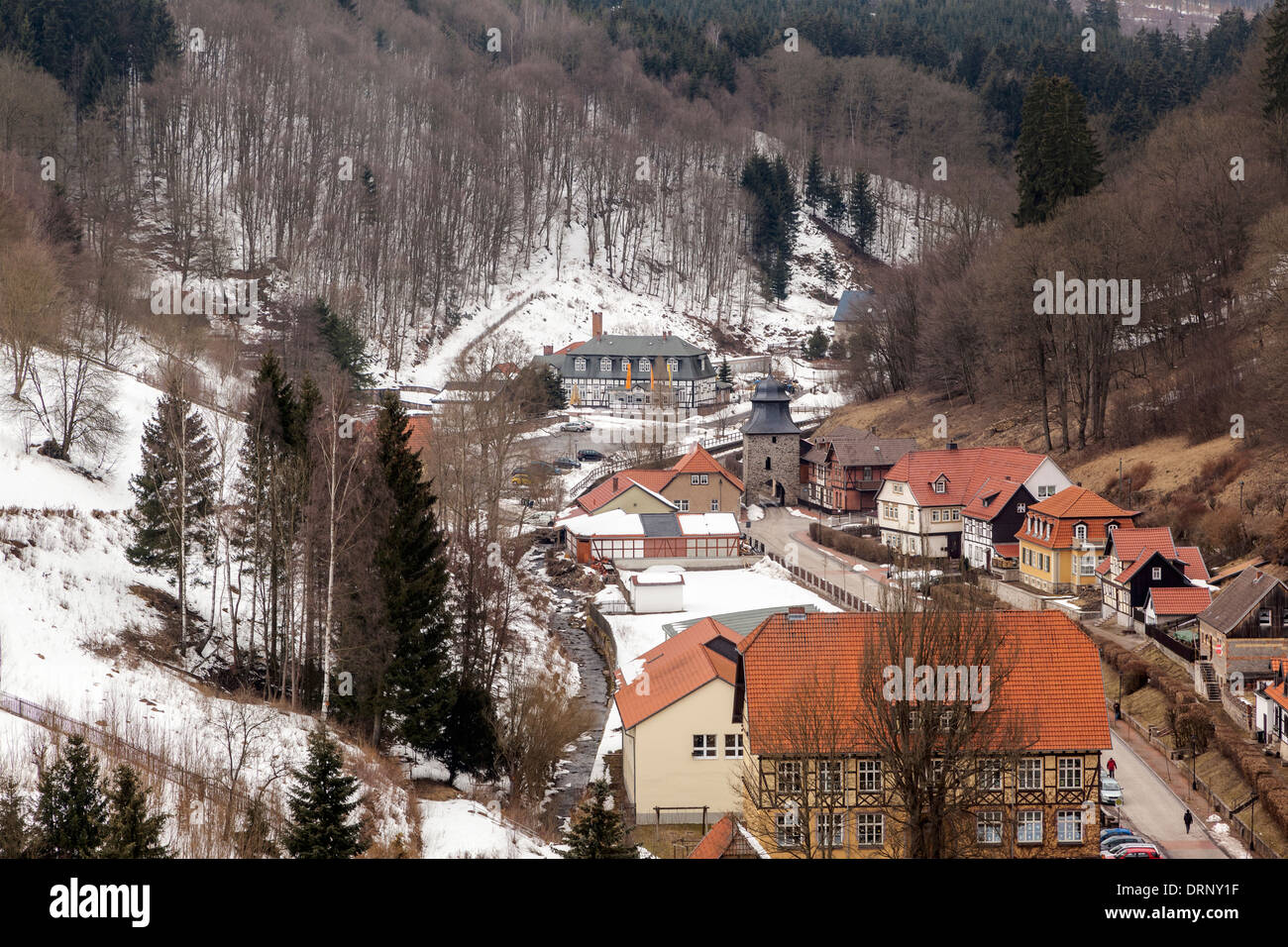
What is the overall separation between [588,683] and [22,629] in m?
17.4

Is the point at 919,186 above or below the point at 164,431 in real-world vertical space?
above

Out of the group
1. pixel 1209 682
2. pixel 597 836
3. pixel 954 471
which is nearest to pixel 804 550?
pixel 954 471

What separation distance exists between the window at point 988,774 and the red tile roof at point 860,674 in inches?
30.2

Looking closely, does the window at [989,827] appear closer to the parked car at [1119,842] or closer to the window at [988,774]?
the window at [988,774]

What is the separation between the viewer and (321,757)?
16.6m

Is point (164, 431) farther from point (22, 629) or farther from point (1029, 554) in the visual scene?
point (1029, 554)

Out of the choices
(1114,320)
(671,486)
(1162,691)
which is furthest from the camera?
(671,486)

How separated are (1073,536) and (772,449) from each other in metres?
24.4

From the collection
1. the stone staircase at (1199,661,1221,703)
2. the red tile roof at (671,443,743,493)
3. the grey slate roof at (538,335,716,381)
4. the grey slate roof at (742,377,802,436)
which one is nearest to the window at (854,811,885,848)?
the stone staircase at (1199,661,1221,703)

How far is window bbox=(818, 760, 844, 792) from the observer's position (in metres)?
20.8

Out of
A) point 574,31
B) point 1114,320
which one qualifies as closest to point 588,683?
point 1114,320

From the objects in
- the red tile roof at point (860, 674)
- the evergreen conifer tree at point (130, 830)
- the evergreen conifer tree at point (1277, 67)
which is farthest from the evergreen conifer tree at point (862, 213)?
the evergreen conifer tree at point (130, 830)

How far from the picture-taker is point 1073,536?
44.1 m
